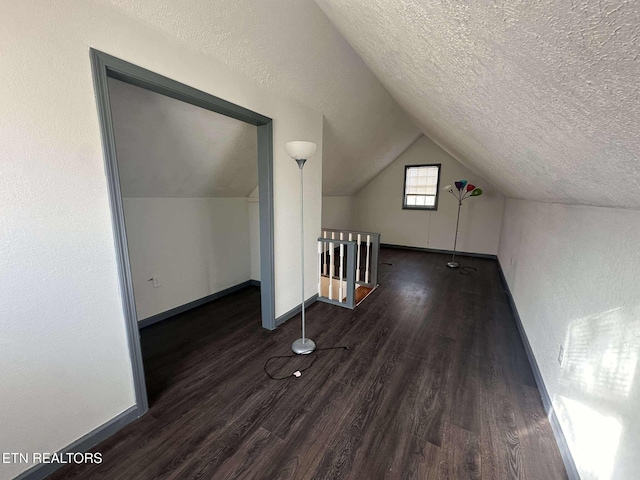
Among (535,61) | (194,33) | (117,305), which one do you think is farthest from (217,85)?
(535,61)

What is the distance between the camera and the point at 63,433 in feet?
4.32

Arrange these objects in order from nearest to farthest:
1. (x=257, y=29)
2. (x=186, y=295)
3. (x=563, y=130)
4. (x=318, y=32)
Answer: (x=563, y=130)
(x=257, y=29)
(x=318, y=32)
(x=186, y=295)

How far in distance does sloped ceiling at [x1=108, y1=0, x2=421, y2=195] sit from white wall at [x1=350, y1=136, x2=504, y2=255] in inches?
92.8

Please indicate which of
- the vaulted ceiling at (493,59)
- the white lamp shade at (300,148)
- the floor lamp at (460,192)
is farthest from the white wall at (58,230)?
the floor lamp at (460,192)

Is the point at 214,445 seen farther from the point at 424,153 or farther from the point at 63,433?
the point at 424,153

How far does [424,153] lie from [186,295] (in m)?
5.56

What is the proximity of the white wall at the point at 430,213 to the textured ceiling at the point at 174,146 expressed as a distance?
4282 millimetres

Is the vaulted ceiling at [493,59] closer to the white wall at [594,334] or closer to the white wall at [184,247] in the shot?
the white wall at [594,334]

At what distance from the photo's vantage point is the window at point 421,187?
5973 millimetres

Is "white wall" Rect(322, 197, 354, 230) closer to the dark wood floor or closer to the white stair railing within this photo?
the white stair railing

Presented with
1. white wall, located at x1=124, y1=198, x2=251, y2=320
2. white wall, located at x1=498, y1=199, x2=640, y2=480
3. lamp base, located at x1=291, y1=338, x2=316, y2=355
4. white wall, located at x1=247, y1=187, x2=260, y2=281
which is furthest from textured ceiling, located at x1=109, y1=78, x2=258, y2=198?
white wall, located at x1=498, y1=199, x2=640, y2=480

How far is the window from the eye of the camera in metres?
5.97

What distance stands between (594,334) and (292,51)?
2.65 m

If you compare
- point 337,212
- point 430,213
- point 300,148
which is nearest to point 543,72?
point 300,148
